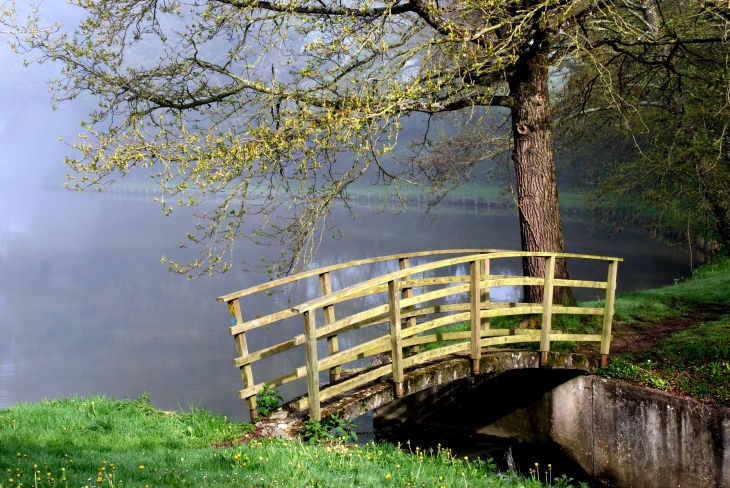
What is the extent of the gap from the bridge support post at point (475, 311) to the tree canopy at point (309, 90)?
1775mm

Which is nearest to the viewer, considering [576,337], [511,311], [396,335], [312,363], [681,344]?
[312,363]

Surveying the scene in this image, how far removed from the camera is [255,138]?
9.73 m

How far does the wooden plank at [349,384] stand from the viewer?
7.70 m

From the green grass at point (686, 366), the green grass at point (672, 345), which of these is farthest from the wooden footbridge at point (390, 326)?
the green grass at point (672, 345)

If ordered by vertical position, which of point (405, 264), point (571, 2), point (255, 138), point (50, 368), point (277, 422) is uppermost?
point (571, 2)

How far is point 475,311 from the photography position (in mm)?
8828

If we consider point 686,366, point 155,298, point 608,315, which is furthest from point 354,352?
point 155,298

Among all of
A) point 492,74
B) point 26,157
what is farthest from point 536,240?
point 26,157

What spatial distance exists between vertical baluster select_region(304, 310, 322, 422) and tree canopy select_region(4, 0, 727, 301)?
2622 mm

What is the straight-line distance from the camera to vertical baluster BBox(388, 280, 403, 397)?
25.4ft

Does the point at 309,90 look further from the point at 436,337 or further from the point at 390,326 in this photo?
the point at 390,326

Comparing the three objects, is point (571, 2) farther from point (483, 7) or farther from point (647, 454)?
point (647, 454)

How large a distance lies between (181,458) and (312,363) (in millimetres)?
1504

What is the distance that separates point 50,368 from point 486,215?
1423 inches
